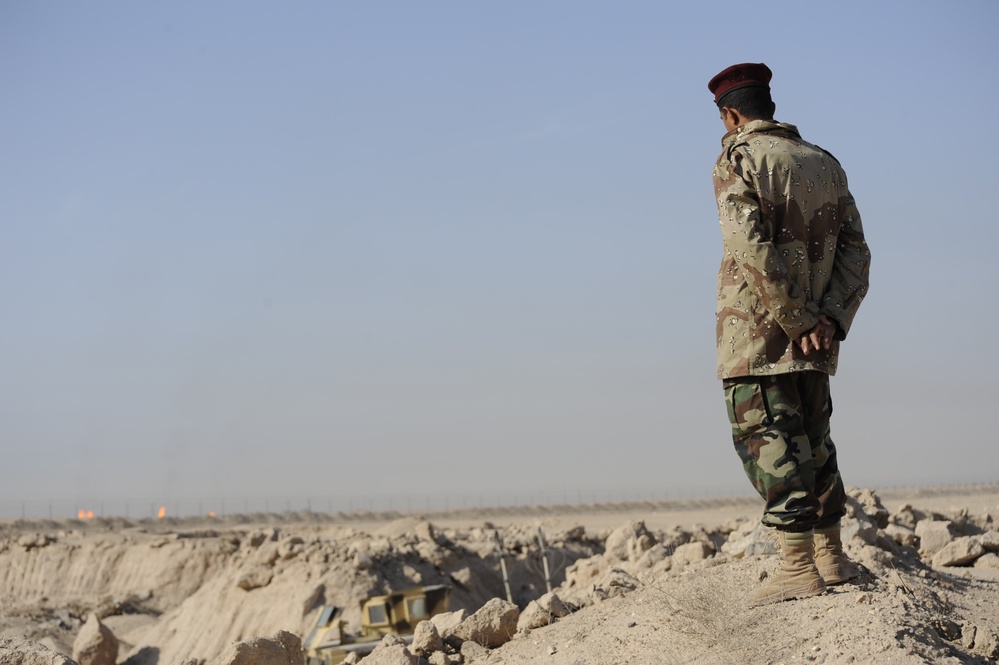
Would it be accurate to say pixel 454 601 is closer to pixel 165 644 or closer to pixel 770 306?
pixel 165 644

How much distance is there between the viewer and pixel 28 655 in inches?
220

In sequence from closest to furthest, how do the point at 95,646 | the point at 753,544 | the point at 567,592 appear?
1. the point at 753,544
2. the point at 567,592
3. the point at 95,646

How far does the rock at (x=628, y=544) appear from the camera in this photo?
9.61 metres

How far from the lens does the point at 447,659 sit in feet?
18.3

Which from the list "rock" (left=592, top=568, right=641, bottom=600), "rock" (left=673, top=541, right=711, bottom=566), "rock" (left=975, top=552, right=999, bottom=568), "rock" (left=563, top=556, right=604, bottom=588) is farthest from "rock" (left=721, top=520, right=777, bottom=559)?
"rock" (left=563, top=556, right=604, bottom=588)

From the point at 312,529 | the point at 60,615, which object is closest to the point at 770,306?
the point at 60,615

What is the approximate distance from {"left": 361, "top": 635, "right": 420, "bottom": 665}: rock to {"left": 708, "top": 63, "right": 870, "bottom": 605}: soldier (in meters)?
1.87

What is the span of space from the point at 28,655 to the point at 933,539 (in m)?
5.97

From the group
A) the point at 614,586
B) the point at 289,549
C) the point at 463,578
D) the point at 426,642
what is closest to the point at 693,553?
the point at 614,586

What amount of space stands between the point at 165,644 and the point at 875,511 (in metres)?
10.4

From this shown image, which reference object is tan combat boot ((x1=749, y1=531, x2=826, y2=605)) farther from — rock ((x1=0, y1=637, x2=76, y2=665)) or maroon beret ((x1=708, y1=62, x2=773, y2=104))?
rock ((x1=0, y1=637, x2=76, y2=665))

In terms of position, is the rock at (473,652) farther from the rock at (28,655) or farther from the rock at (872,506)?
the rock at (872,506)

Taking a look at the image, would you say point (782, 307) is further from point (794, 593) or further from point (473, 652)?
point (473, 652)

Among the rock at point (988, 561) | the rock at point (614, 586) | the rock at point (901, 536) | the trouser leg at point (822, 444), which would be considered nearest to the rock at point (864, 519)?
the rock at point (901, 536)
